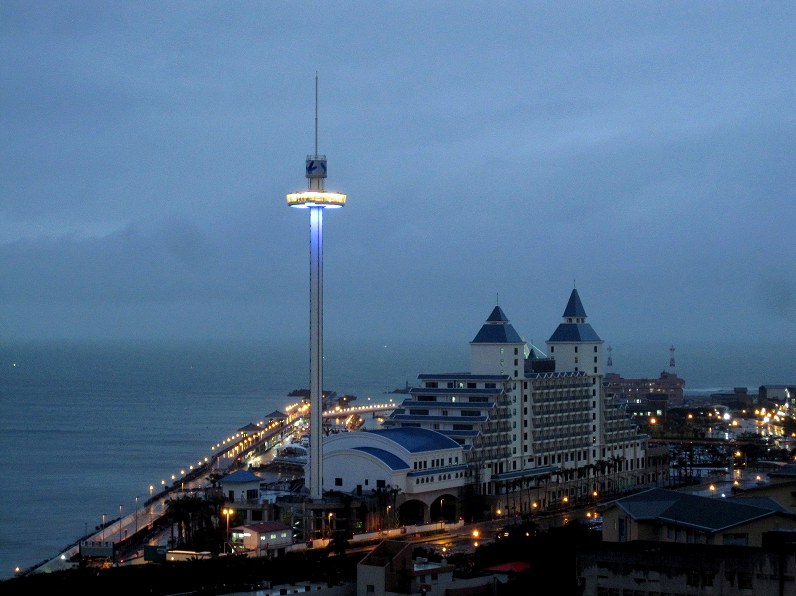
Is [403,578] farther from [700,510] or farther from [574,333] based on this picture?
[574,333]

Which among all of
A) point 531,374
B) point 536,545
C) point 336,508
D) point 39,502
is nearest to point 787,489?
point 536,545

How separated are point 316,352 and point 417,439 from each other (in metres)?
6.59

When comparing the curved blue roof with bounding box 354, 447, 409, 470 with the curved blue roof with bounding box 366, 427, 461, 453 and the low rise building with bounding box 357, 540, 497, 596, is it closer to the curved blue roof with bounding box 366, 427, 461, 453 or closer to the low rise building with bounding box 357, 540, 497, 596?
the curved blue roof with bounding box 366, 427, 461, 453

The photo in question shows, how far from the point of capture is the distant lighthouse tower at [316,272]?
50219mm

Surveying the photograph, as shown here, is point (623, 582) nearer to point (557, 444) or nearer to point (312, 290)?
point (312, 290)

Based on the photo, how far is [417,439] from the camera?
54.2m

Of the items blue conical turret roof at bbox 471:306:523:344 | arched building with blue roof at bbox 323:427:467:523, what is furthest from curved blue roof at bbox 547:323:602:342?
arched building with blue roof at bbox 323:427:467:523

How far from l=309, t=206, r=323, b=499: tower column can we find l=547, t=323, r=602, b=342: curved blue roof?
19453mm

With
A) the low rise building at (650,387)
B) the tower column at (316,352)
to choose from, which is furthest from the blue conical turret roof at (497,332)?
the low rise building at (650,387)

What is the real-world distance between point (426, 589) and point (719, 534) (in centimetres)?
709

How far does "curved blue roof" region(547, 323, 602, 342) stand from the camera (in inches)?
2623

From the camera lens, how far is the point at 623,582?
28.1 metres

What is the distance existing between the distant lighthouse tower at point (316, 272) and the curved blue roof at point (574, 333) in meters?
19.4

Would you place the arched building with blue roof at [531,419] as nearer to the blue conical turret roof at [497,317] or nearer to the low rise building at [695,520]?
the blue conical turret roof at [497,317]
